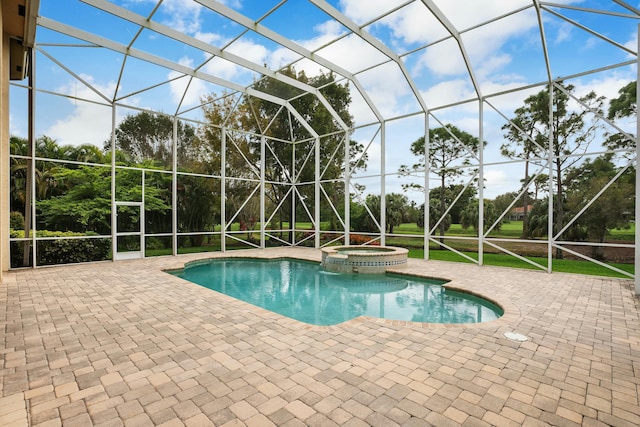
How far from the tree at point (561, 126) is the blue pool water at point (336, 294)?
26.8ft

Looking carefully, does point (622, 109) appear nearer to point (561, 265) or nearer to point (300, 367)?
point (561, 265)

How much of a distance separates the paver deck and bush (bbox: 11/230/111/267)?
3901 millimetres

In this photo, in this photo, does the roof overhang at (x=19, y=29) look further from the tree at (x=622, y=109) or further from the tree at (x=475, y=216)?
the tree at (x=475, y=216)

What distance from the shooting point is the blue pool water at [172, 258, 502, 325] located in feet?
17.4

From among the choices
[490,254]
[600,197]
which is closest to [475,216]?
[490,254]

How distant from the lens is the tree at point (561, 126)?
11508 mm

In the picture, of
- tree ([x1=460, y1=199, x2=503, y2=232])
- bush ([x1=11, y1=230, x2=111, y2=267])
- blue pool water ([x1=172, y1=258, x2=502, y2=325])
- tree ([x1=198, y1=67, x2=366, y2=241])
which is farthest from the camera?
tree ([x1=460, y1=199, x2=503, y2=232])

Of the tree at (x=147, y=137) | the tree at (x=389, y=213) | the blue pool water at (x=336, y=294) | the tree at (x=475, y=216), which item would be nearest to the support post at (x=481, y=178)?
the blue pool water at (x=336, y=294)

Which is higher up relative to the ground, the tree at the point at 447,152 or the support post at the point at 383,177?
the tree at the point at 447,152

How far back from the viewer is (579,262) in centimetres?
1303

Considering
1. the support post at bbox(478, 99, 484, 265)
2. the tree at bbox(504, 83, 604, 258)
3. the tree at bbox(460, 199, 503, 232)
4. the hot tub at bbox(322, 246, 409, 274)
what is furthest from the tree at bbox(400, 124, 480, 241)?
→ the hot tub at bbox(322, 246, 409, 274)

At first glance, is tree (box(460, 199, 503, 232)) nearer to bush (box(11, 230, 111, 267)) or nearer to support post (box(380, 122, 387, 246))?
support post (box(380, 122, 387, 246))

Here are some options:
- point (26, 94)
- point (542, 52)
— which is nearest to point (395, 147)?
point (542, 52)

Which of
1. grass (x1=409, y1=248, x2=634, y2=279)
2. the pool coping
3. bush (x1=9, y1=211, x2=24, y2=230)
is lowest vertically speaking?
grass (x1=409, y1=248, x2=634, y2=279)
